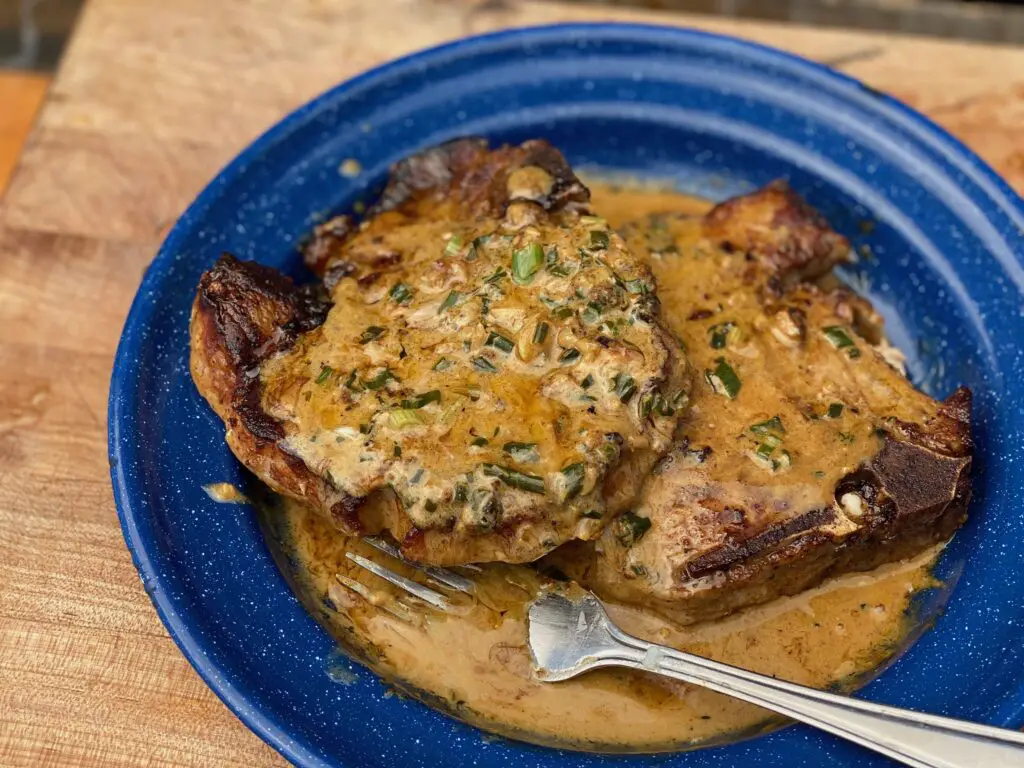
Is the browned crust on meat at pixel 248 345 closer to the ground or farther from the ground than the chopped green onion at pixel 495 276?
closer to the ground

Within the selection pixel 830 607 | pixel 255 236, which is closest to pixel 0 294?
pixel 255 236

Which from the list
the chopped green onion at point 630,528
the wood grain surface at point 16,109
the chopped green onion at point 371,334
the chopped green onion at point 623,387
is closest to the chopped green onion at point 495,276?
the chopped green onion at point 371,334

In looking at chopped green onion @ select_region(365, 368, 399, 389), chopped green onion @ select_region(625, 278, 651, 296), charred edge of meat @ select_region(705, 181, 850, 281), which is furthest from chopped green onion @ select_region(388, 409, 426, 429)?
charred edge of meat @ select_region(705, 181, 850, 281)

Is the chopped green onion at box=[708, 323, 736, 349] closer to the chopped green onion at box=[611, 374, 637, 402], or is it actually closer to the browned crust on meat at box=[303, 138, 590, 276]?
the chopped green onion at box=[611, 374, 637, 402]

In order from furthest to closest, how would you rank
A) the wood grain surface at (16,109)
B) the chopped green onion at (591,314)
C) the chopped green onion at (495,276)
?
1. the wood grain surface at (16,109)
2. the chopped green onion at (495,276)
3. the chopped green onion at (591,314)

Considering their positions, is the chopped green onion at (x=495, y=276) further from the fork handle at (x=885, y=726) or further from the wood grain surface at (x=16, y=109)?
the wood grain surface at (x=16, y=109)

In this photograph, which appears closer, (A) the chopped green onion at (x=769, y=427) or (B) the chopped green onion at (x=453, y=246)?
(A) the chopped green onion at (x=769, y=427)

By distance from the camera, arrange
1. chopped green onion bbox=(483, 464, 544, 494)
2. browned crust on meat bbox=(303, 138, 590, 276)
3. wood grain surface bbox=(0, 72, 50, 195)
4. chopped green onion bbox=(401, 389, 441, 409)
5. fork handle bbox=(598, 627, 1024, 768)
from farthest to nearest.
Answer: wood grain surface bbox=(0, 72, 50, 195) → browned crust on meat bbox=(303, 138, 590, 276) → chopped green onion bbox=(401, 389, 441, 409) → chopped green onion bbox=(483, 464, 544, 494) → fork handle bbox=(598, 627, 1024, 768)
